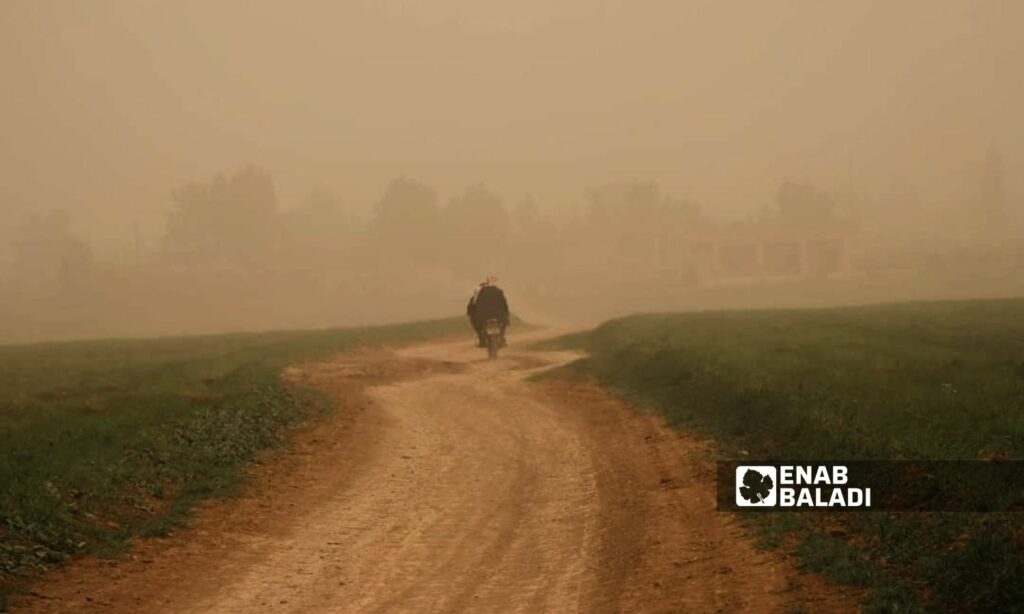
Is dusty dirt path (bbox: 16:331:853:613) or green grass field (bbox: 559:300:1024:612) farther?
dusty dirt path (bbox: 16:331:853:613)

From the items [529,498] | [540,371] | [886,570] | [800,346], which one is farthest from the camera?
[540,371]

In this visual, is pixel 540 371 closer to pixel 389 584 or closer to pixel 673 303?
pixel 389 584

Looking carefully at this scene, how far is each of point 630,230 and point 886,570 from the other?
120 meters

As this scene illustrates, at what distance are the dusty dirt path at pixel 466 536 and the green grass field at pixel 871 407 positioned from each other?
732mm

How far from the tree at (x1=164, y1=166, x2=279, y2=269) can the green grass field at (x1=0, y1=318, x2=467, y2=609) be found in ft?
292

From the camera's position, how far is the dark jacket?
3291 cm

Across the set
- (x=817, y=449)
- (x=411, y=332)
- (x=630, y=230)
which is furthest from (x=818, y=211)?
(x=817, y=449)

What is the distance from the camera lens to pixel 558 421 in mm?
20156
